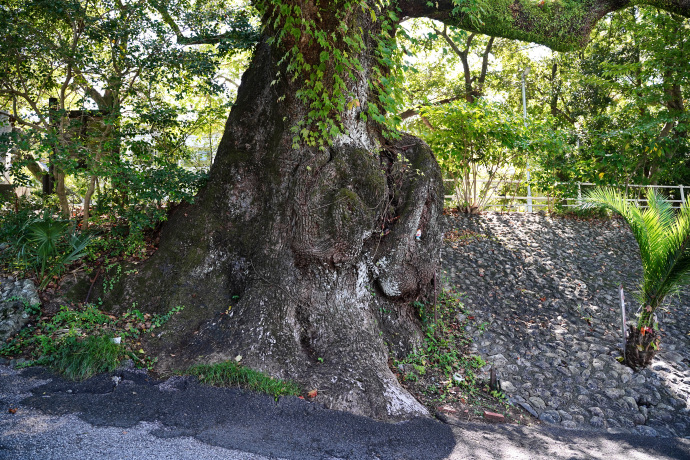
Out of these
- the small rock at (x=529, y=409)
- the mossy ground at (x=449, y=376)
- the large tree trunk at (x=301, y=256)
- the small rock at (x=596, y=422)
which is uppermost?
the large tree trunk at (x=301, y=256)

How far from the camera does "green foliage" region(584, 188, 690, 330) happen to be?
255 inches

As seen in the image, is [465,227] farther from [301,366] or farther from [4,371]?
[4,371]

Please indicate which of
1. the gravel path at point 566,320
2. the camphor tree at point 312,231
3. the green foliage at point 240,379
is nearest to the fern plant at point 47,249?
the camphor tree at point 312,231

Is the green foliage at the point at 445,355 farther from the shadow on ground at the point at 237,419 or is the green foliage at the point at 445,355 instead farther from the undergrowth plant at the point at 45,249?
the undergrowth plant at the point at 45,249

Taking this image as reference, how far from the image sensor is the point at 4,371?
15.5 feet

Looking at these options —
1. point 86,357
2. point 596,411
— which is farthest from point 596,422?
point 86,357

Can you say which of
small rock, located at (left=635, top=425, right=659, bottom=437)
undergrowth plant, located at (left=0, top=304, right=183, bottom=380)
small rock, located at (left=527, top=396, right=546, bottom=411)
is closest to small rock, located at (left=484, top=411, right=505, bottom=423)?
small rock, located at (left=527, top=396, right=546, bottom=411)

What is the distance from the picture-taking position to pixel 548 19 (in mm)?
7625

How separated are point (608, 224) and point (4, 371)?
12343 millimetres

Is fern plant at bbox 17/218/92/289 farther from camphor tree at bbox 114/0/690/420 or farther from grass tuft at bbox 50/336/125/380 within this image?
grass tuft at bbox 50/336/125/380

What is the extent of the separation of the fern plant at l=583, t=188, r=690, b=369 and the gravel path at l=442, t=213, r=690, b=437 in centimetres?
39

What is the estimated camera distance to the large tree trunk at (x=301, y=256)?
17.2 ft

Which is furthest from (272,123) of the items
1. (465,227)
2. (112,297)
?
(465,227)

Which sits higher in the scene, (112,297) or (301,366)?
(112,297)
